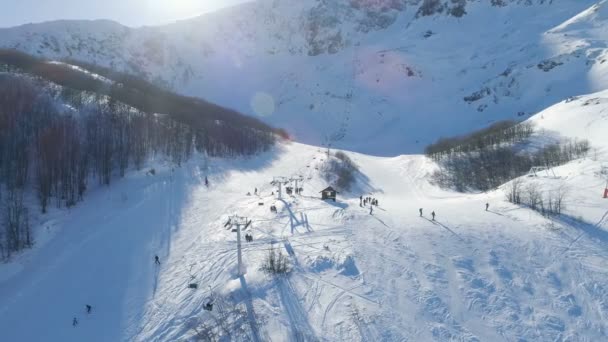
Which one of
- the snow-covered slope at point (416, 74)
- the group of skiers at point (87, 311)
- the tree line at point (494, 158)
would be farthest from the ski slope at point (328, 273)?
the snow-covered slope at point (416, 74)

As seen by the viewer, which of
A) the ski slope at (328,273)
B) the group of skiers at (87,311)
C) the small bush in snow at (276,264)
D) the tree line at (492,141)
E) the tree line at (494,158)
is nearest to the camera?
the ski slope at (328,273)

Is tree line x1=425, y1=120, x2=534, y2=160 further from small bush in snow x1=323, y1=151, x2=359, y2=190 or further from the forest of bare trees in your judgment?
the forest of bare trees

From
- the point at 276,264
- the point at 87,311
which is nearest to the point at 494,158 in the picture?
the point at 276,264

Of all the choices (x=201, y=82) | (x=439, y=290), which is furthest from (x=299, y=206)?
(x=201, y=82)

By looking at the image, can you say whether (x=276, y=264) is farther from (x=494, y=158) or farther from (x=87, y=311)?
(x=494, y=158)

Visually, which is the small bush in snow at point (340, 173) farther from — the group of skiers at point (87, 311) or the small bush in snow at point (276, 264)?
the group of skiers at point (87, 311)

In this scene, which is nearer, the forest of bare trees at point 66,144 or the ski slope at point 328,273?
the ski slope at point 328,273

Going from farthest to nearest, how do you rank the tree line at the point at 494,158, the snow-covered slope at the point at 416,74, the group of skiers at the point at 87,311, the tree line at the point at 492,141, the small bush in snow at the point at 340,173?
1. the snow-covered slope at the point at 416,74
2. the tree line at the point at 492,141
3. the small bush in snow at the point at 340,173
4. the tree line at the point at 494,158
5. the group of skiers at the point at 87,311
